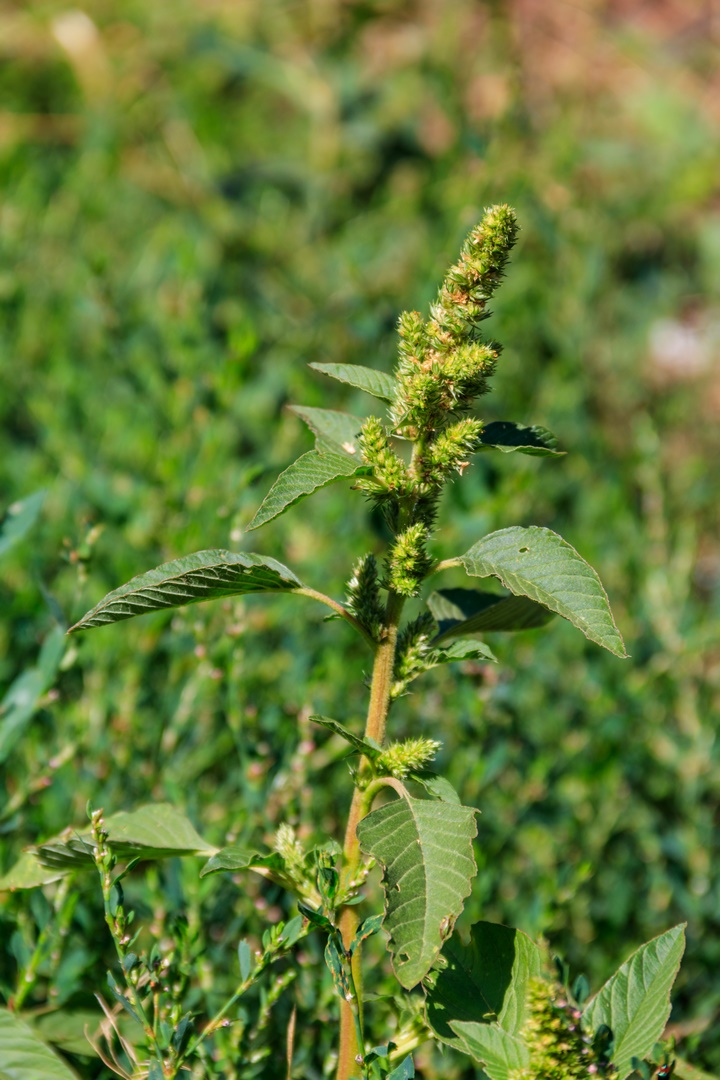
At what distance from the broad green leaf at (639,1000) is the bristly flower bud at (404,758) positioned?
28cm

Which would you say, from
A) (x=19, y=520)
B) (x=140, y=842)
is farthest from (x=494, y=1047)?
(x=19, y=520)

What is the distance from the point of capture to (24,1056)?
1.07m

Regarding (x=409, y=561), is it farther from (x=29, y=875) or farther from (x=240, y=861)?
(x=29, y=875)

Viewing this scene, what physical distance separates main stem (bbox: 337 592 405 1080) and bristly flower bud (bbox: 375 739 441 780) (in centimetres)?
2

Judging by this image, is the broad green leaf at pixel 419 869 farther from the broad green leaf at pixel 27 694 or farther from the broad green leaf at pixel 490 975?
the broad green leaf at pixel 27 694

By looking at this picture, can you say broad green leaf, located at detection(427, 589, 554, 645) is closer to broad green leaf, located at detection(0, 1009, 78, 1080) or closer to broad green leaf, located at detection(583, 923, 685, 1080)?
broad green leaf, located at detection(583, 923, 685, 1080)

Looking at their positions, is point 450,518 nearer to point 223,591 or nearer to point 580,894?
point 580,894

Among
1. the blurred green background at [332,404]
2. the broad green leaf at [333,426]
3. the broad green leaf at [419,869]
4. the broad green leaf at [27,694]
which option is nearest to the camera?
the broad green leaf at [419,869]

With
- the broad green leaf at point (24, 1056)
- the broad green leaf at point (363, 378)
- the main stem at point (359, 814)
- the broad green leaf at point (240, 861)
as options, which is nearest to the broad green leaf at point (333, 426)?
the broad green leaf at point (363, 378)

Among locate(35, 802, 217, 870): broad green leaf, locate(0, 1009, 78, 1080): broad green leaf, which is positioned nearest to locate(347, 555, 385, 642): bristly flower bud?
locate(35, 802, 217, 870): broad green leaf

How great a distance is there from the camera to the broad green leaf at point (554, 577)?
3.02 feet

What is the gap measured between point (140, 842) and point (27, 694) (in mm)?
465

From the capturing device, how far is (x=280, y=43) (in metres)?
4.41

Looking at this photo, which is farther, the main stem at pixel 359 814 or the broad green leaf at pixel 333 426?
the broad green leaf at pixel 333 426
